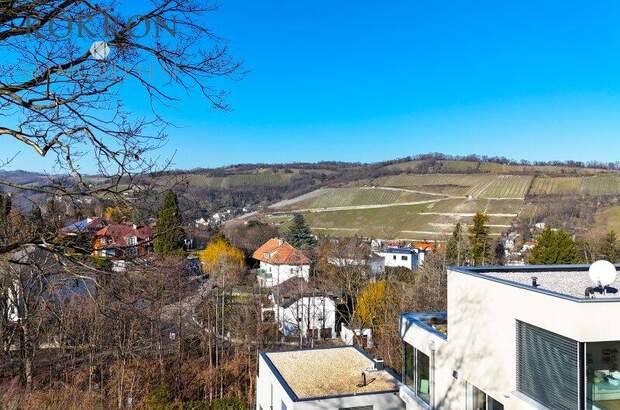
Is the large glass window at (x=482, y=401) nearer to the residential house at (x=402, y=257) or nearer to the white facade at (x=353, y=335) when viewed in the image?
the white facade at (x=353, y=335)

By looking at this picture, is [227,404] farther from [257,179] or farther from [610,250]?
[257,179]

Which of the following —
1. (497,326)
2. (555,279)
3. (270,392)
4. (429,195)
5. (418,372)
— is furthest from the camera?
(429,195)

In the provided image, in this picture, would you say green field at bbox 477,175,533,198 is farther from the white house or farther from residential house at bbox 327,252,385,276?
the white house

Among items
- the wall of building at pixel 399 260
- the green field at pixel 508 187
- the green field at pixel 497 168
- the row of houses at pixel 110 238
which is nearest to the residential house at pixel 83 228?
the row of houses at pixel 110 238

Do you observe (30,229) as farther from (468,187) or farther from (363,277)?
(468,187)

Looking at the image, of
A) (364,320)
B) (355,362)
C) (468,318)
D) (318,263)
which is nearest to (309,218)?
(318,263)

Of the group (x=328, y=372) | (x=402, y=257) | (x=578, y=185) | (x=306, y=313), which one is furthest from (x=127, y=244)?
(x=578, y=185)

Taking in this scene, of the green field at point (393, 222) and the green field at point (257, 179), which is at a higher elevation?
the green field at point (257, 179)

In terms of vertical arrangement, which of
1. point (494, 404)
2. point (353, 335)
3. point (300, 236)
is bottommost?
point (353, 335)
